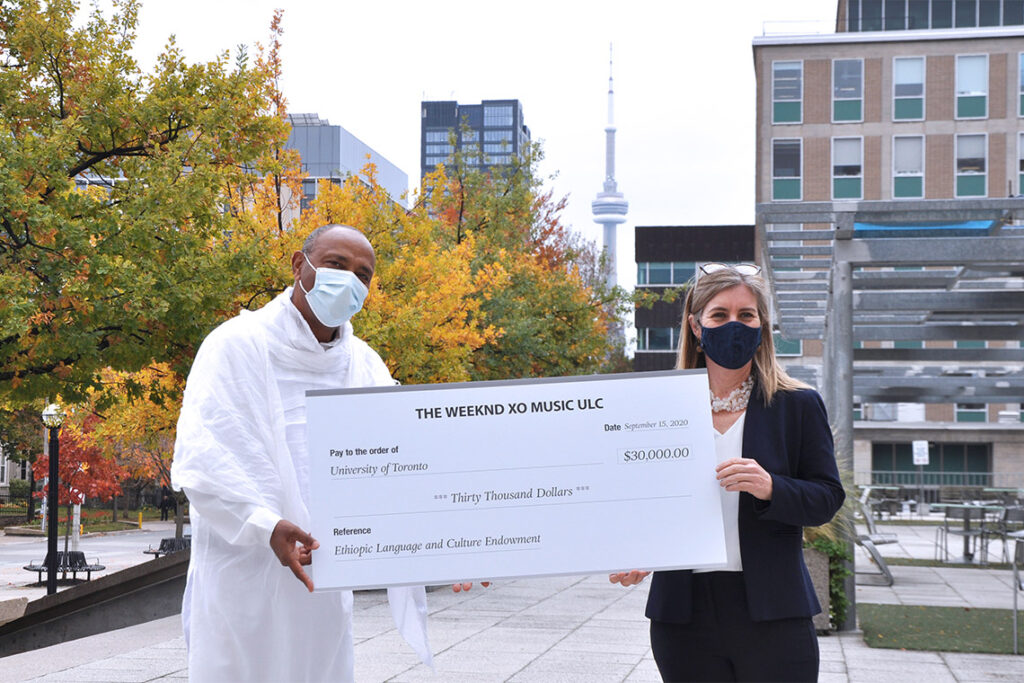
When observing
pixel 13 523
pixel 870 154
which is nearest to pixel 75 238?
pixel 13 523

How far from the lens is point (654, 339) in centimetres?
7244

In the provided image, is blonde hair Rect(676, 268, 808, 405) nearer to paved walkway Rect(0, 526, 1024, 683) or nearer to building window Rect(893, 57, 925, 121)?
paved walkway Rect(0, 526, 1024, 683)

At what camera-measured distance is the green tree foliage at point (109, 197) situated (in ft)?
41.1

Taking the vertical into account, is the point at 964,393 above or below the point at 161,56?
below

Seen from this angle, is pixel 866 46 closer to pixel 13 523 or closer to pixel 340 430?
pixel 13 523

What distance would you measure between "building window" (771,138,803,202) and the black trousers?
168ft

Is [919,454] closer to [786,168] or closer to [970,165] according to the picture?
[786,168]

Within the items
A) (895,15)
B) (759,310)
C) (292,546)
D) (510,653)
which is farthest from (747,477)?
(895,15)

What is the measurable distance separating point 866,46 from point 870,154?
15.0 ft

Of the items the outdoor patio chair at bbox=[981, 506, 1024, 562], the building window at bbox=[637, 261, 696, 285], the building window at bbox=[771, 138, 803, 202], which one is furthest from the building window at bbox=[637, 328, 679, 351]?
the outdoor patio chair at bbox=[981, 506, 1024, 562]

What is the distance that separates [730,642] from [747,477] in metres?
0.45

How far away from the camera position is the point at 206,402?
3.78m

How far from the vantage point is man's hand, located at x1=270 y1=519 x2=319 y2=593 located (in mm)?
3549
